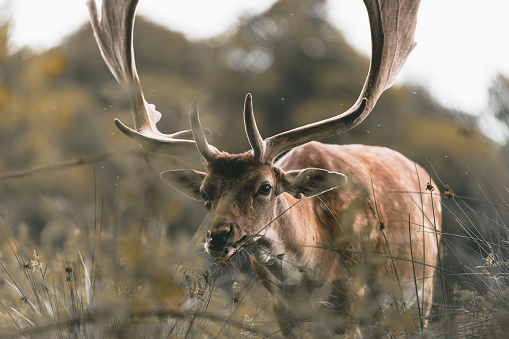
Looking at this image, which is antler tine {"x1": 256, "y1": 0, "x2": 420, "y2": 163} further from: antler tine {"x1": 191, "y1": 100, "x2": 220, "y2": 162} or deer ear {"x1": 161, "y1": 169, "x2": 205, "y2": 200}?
deer ear {"x1": 161, "y1": 169, "x2": 205, "y2": 200}

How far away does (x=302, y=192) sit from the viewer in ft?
12.0

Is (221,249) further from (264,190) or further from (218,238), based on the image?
(264,190)

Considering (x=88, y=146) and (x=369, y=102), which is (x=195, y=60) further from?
(x=369, y=102)

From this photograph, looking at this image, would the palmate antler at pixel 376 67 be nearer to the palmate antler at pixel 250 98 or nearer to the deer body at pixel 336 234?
the palmate antler at pixel 250 98

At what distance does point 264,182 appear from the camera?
11.2ft

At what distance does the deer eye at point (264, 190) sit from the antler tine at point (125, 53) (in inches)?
24.1

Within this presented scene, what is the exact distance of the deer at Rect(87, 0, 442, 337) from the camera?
3.20 metres

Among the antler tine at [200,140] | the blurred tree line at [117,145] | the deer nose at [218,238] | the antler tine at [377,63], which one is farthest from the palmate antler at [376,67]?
the deer nose at [218,238]

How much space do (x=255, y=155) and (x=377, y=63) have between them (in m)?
1.05

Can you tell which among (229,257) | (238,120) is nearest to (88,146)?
(238,120)

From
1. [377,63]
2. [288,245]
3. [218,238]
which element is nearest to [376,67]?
[377,63]

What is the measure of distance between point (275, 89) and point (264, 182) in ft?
46.5

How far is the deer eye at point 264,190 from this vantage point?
343 cm

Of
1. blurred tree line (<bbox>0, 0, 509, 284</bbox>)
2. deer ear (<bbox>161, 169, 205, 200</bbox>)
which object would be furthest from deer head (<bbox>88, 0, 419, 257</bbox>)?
blurred tree line (<bbox>0, 0, 509, 284</bbox>)
